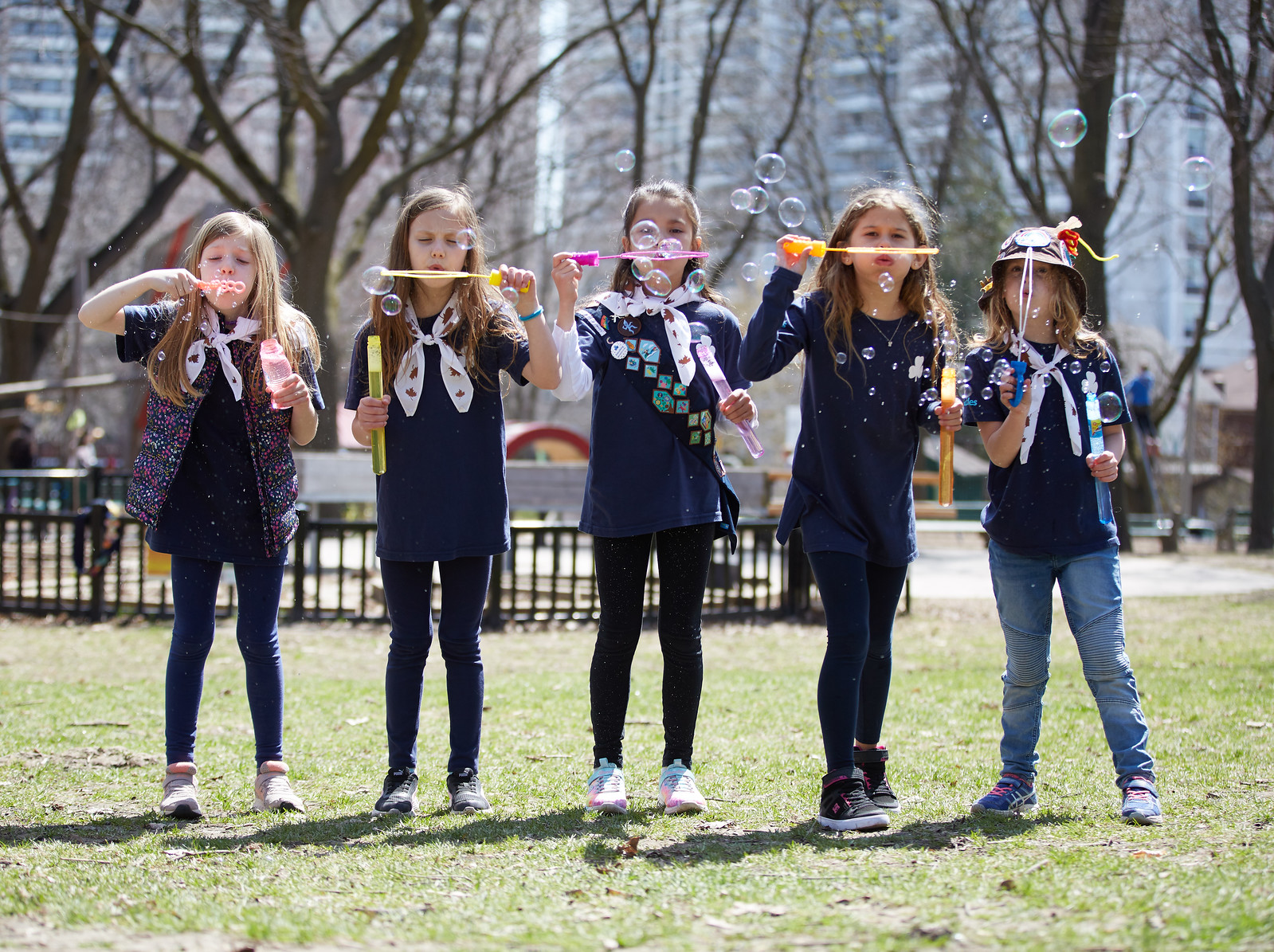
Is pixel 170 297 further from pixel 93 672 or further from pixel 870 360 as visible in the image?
pixel 93 672

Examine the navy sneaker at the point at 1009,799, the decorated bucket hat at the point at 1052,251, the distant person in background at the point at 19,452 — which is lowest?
the navy sneaker at the point at 1009,799

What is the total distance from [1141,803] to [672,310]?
6.32 feet

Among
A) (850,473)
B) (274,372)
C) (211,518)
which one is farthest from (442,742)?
(850,473)

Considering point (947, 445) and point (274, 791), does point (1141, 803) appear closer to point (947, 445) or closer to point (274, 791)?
point (947, 445)

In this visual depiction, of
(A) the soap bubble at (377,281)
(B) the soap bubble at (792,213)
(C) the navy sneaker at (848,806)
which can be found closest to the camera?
(C) the navy sneaker at (848,806)

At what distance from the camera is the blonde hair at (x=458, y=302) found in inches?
143

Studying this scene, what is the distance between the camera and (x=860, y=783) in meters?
3.32

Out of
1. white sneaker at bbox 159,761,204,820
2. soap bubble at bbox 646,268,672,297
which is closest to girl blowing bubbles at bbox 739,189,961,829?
soap bubble at bbox 646,268,672,297

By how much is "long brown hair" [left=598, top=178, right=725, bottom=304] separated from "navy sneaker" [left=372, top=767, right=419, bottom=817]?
160 cm

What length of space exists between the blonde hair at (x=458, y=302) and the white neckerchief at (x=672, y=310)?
1.08 feet

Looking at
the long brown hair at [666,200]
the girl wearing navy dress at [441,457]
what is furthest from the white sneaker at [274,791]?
the long brown hair at [666,200]

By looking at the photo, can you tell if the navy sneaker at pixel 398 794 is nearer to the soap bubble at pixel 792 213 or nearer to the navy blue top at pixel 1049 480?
the navy blue top at pixel 1049 480

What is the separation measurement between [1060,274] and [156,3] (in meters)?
17.1

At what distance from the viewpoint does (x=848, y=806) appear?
3258mm
